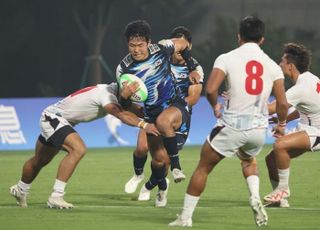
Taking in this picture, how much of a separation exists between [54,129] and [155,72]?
1.47 meters

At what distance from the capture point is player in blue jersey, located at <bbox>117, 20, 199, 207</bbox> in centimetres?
1373

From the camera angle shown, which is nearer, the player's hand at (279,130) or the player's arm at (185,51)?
the player's hand at (279,130)

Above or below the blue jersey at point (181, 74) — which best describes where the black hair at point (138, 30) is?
above

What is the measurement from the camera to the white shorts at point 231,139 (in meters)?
11.7

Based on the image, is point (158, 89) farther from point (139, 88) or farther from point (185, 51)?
point (185, 51)

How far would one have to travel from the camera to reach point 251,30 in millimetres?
11820

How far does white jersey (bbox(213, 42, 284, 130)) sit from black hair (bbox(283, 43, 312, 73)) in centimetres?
244

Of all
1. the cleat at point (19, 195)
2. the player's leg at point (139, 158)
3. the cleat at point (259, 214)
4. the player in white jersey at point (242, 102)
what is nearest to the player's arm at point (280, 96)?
the player in white jersey at point (242, 102)

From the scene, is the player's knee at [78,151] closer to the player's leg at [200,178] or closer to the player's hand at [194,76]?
the player's hand at [194,76]

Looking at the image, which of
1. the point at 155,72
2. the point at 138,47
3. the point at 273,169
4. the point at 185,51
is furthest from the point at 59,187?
the point at 273,169

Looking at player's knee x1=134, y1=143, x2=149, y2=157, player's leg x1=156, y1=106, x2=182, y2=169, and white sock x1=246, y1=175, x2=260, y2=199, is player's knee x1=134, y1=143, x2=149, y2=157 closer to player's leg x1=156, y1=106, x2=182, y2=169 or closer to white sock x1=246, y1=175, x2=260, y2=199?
player's leg x1=156, y1=106, x2=182, y2=169

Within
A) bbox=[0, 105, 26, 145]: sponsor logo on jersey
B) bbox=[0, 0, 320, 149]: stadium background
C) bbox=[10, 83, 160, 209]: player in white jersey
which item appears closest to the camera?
bbox=[10, 83, 160, 209]: player in white jersey

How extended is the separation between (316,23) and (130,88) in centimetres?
2225

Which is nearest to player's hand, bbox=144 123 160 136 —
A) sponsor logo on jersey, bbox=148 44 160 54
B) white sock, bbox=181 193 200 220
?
sponsor logo on jersey, bbox=148 44 160 54
